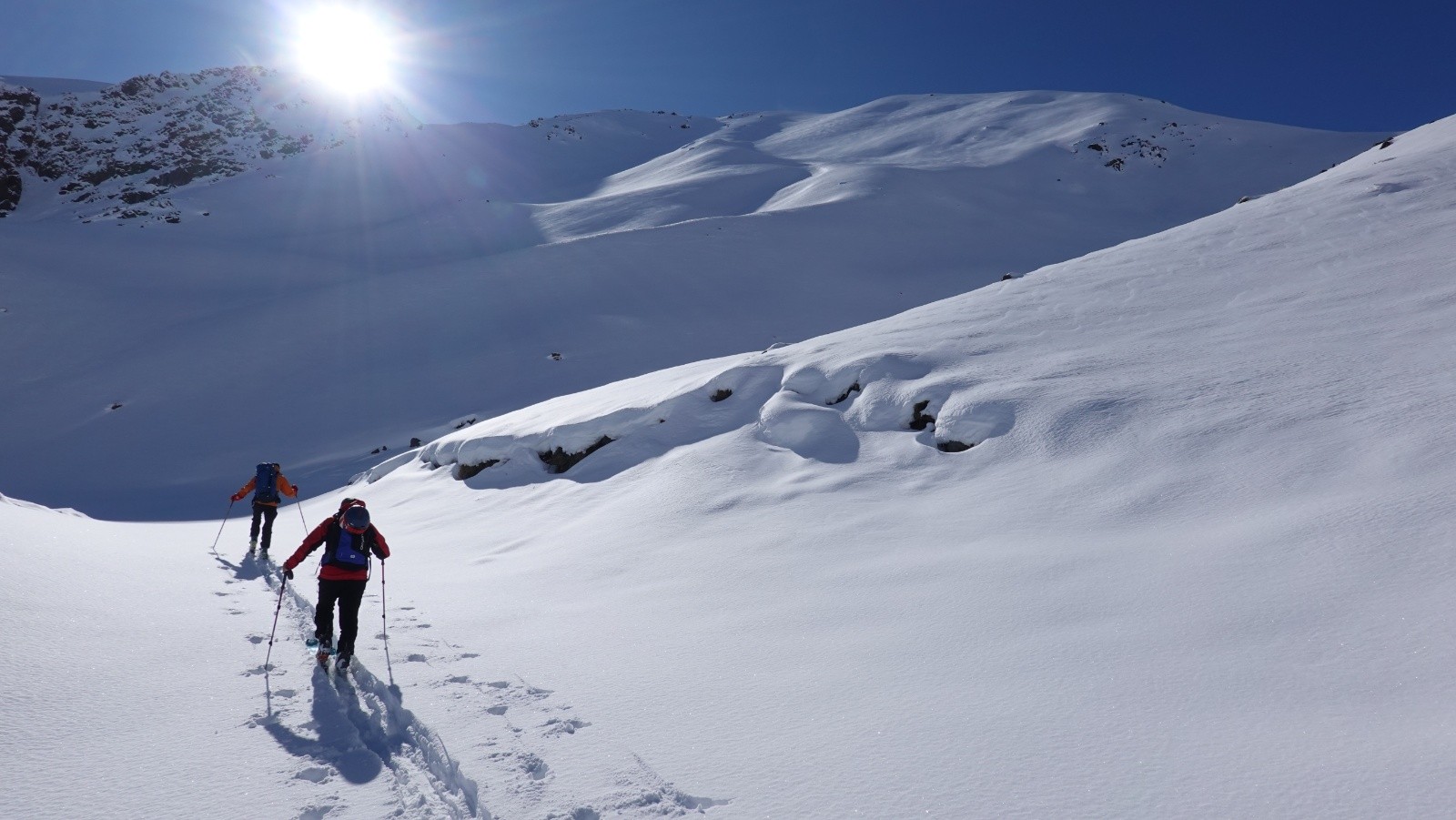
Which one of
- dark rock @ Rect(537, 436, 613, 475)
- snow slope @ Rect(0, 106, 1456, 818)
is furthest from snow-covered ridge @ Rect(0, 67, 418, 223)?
snow slope @ Rect(0, 106, 1456, 818)

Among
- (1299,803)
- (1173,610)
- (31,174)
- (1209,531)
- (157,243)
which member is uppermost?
(31,174)

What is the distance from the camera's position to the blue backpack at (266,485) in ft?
36.7

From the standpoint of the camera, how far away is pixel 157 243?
44.4 meters

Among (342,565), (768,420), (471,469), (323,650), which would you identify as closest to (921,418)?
(768,420)

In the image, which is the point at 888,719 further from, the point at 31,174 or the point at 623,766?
the point at 31,174

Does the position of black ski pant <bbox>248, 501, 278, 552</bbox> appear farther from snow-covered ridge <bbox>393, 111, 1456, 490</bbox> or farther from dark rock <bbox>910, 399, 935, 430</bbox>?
dark rock <bbox>910, 399, 935, 430</bbox>

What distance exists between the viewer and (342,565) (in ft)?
19.6

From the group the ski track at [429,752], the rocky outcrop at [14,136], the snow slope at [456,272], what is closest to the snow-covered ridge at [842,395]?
the ski track at [429,752]

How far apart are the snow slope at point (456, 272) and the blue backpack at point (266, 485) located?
10.1 m

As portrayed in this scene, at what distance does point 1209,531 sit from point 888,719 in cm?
345

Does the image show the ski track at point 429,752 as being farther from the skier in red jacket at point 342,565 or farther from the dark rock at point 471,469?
the dark rock at point 471,469

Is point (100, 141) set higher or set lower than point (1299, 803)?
higher

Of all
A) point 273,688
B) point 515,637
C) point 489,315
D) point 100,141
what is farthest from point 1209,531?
point 100,141

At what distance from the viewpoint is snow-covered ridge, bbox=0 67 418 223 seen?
6339 centimetres
